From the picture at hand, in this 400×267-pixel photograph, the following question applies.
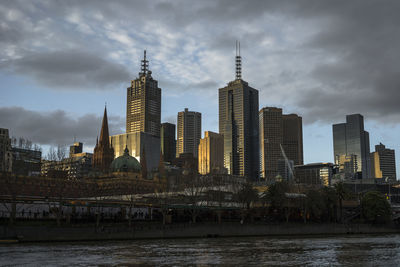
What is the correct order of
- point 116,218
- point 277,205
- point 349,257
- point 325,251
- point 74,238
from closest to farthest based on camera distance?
point 349,257, point 325,251, point 74,238, point 116,218, point 277,205

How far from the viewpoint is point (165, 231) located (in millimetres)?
101625

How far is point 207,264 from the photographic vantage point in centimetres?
5431

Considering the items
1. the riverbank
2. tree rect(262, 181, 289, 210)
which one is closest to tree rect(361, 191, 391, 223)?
the riverbank

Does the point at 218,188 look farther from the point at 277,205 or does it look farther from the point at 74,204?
the point at 74,204

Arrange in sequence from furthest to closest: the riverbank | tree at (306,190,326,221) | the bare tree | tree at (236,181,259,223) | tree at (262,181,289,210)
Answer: tree at (306,190,326,221)
tree at (262,181,289,210)
tree at (236,181,259,223)
the bare tree
the riverbank

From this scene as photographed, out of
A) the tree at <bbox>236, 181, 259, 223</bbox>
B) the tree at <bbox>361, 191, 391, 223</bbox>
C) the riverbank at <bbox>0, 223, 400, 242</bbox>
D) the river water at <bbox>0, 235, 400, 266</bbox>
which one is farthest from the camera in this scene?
the tree at <bbox>361, 191, 391, 223</bbox>

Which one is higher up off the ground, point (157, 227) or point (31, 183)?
point (31, 183)

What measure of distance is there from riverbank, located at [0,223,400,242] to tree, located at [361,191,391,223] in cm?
706

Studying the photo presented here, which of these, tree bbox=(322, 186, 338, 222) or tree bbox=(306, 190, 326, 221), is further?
tree bbox=(322, 186, 338, 222)

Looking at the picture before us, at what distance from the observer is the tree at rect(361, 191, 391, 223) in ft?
487

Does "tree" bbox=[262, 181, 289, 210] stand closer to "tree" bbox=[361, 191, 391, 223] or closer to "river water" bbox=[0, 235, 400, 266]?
A: "tree" bbox=[361, 191, 391, 223]

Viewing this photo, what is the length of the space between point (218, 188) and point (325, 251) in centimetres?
7695

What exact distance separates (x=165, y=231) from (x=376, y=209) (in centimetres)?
7931

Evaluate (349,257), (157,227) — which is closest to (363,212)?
(157,227)
